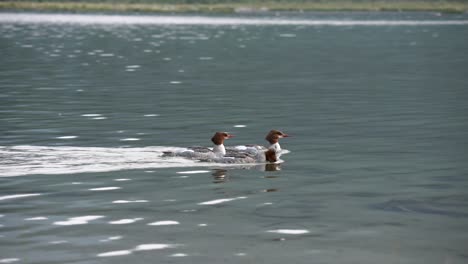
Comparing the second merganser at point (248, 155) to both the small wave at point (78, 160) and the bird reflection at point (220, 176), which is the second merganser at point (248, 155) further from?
the bird reflection at point (220, 176)

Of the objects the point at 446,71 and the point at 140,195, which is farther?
the point at 446,71

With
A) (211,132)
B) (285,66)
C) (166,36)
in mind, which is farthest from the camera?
(166,36)

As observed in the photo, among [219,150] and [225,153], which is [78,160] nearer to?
[219,150]

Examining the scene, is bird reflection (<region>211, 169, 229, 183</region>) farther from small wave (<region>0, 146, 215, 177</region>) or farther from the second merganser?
the second merganser

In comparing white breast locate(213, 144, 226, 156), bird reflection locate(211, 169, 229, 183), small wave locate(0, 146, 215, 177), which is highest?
white breast locate(213, 144, 226, 156)

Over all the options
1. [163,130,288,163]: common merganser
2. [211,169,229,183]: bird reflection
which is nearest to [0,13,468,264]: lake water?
[211,169,229,183]: bird reflection

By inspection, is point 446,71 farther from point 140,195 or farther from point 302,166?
point 140,195

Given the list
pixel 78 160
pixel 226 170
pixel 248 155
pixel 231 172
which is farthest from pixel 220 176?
pixel 78 160

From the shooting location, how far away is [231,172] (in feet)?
88.2

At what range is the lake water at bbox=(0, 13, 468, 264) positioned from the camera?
18828mm

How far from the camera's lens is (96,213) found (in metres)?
21.4

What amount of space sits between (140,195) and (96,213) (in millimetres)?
2154

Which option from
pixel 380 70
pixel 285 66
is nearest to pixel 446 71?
pixel 380 70

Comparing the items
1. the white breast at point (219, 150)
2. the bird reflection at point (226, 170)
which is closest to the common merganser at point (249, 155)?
the white breast at point (219, 150)
